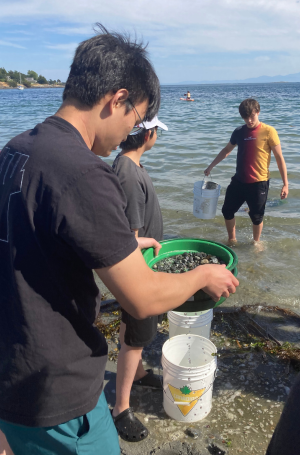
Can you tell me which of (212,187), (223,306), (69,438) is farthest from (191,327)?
(212,187)

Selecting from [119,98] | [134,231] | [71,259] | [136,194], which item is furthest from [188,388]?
[119,98]

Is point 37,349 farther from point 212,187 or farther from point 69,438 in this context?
point 212,187

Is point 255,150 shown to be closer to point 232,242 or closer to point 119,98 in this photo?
point 232,242

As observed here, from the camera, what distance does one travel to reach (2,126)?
2164cm

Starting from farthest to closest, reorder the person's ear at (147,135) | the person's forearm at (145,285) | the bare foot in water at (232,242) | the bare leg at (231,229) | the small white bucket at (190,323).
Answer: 1. the bare foot in water at (232,242)
2. the bare leg at (231,229)
3. the small white bucket at (190,323)
4. the person's ear at (147,135)
5. the person's forearm at (145,285)

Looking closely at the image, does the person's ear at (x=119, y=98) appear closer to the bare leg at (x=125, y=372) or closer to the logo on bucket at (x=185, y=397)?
the bare leg at (x=125, y=372)

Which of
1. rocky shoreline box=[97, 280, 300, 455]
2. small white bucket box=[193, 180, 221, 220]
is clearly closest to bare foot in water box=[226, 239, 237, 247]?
small white bucket box=[193, 180, 221, 220]

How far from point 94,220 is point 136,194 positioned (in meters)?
1.45

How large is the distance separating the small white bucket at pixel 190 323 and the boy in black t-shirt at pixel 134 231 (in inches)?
17.2

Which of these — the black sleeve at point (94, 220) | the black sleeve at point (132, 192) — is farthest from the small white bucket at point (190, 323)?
the black sleeve at point (94, 220)

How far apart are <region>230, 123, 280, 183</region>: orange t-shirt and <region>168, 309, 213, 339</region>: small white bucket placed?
3.42 metres

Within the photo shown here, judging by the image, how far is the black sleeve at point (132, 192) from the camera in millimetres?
2582

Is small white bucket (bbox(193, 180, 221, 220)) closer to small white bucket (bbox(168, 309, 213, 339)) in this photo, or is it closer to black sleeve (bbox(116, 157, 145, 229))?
small white bucket (bbox(168, 309, 213, 339))

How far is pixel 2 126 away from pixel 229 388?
22.1 metres
